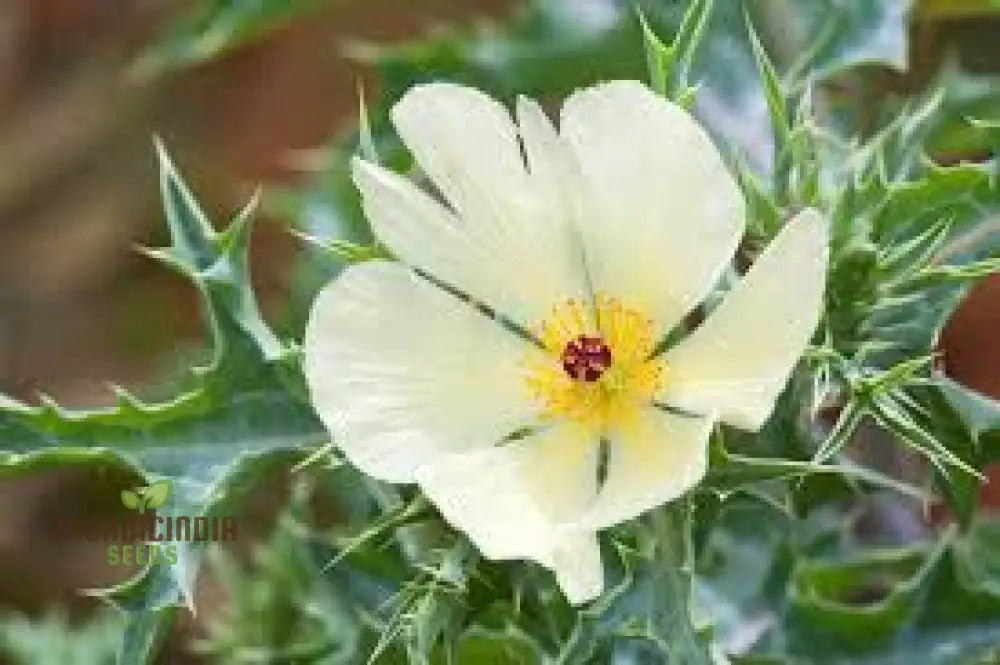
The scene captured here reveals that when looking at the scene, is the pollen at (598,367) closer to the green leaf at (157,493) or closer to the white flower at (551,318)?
the white flower at (551,318)

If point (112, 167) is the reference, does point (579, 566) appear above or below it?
below

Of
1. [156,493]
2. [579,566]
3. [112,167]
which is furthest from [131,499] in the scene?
[112,167]

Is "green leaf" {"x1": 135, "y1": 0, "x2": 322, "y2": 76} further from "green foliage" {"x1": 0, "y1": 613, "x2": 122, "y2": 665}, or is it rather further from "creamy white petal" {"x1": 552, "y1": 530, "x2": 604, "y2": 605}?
"creamy white petal" {"x1": 552, "y1": 530, "x2": 604, "y2": 605}


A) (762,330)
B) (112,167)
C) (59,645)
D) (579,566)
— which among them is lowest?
(59,645)

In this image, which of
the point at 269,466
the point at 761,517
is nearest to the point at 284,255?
the point at 761,517

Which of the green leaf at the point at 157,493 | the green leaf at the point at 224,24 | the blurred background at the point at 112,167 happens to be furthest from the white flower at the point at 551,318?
the blurred background at the point at 112,167

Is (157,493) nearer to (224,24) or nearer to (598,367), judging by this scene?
(598,367)

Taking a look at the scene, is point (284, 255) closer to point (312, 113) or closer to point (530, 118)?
point (312, 113)
